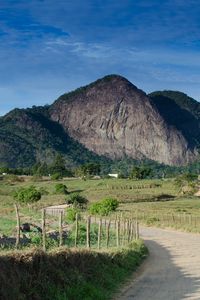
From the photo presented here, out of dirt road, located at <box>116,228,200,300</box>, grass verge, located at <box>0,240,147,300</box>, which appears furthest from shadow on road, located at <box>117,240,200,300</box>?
grass verge, located at <box>0,240,147,300</box>

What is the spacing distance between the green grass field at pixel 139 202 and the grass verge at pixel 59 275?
9998mm

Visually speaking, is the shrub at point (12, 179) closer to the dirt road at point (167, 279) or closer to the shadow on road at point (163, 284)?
the dirt road at point (167, 279)

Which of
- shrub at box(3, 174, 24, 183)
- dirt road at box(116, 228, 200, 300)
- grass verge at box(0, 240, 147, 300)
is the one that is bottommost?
dirt road at box(116, 228, 200, 300)

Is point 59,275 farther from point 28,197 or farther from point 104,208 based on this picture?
point 28,197

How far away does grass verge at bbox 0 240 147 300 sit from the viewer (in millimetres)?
11773

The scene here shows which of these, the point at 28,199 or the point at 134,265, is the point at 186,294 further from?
the point at 28,199

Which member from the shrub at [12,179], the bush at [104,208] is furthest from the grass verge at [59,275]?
the shrub at [12,179]

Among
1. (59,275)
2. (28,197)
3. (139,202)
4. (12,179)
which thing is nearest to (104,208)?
(28,197)

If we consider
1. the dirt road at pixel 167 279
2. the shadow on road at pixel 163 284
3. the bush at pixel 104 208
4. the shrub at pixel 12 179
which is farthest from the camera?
the shrub at pixel 12 179

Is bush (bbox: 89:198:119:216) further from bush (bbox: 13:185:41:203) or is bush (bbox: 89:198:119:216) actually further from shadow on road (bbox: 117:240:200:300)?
shadow on road (bbox: 117:240:200:300)

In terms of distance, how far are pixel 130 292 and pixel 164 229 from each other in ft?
139

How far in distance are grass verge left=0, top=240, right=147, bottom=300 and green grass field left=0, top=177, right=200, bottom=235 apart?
32.8ft

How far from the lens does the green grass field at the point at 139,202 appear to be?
59875mm

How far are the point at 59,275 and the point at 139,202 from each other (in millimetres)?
85572
